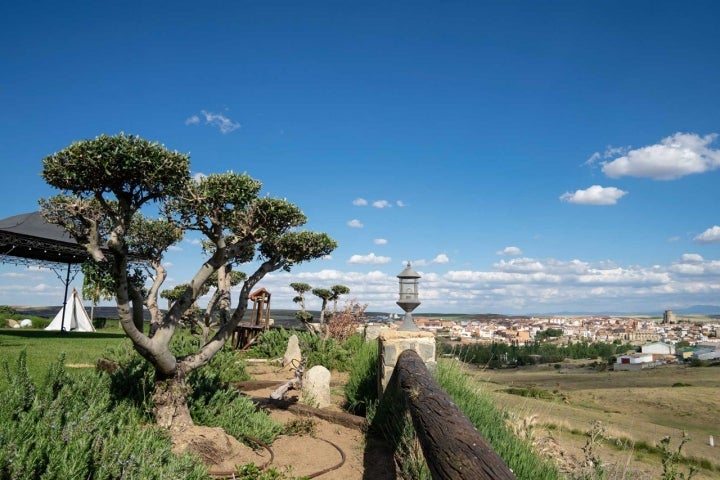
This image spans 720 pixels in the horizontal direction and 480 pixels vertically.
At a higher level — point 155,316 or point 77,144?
point 77,144

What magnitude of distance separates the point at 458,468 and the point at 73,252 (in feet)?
66.0

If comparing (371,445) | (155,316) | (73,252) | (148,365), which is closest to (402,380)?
(371,445)

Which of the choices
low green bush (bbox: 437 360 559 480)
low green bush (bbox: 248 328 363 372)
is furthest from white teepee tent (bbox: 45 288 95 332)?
low green bush (bbox: 437 360 559 480)

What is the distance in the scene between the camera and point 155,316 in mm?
7965

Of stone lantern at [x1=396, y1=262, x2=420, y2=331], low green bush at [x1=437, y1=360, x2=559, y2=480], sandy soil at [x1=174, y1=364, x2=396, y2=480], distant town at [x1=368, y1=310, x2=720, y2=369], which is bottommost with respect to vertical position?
distant town at [x1=368, y1=310, x2=720, y2=369]

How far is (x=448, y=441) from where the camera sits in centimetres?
263

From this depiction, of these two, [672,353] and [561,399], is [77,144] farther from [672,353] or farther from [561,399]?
[672,353]

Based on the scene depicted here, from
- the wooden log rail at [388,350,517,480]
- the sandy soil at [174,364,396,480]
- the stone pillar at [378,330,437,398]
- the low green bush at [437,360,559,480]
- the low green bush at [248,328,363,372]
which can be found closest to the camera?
the wooden log rail at [388,350,517,480]

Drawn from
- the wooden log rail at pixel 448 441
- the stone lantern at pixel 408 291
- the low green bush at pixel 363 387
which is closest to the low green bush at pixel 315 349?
the low green bush at pixel 363 387

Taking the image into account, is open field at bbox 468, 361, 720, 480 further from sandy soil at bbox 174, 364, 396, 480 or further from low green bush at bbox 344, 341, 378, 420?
sandy soil at bbox 174, 364, 396, 480

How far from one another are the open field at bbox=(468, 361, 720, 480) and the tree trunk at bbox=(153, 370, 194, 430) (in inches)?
148

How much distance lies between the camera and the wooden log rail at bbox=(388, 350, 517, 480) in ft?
7.33

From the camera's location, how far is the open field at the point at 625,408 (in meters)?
7.57

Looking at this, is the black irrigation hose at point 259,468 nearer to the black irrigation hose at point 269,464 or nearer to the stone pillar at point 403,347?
the black irrigation hose at point 269,464
